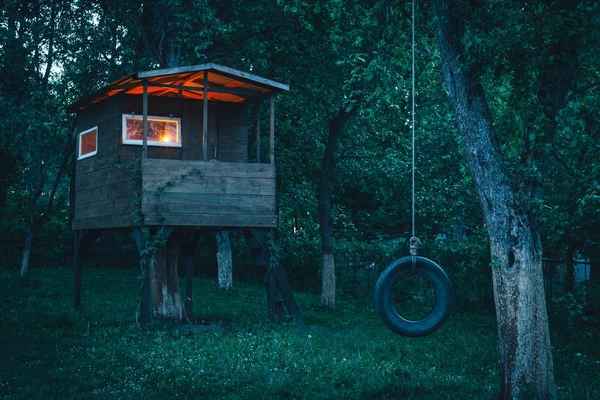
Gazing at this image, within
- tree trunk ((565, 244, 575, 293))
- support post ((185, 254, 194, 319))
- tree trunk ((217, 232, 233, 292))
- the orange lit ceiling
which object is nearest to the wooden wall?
the orange lit ceiling

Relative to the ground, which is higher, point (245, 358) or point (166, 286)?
point (166, 286)

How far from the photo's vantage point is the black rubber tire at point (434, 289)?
10.5 m

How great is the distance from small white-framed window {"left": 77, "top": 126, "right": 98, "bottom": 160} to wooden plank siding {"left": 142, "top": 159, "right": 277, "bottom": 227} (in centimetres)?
393

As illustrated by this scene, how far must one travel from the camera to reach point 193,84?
62.1 feet

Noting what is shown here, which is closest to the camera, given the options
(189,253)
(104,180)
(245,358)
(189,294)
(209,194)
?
(245,358)

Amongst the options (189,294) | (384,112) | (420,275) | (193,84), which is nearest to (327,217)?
(384,112)

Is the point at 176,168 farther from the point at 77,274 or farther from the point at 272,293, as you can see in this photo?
the point at 77,274

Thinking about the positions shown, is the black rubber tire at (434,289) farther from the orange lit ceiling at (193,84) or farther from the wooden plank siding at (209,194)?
the orange lit ceiling at (193,84)

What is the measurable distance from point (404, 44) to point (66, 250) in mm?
27564

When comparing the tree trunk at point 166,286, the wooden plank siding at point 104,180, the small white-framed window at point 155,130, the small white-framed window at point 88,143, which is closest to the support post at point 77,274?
the wooden plank siding at point 104,180

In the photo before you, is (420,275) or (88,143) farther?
(88,143)

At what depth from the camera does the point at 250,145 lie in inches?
1069

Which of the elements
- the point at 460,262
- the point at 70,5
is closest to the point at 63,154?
the point at 70,5

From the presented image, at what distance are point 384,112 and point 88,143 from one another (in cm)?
965
